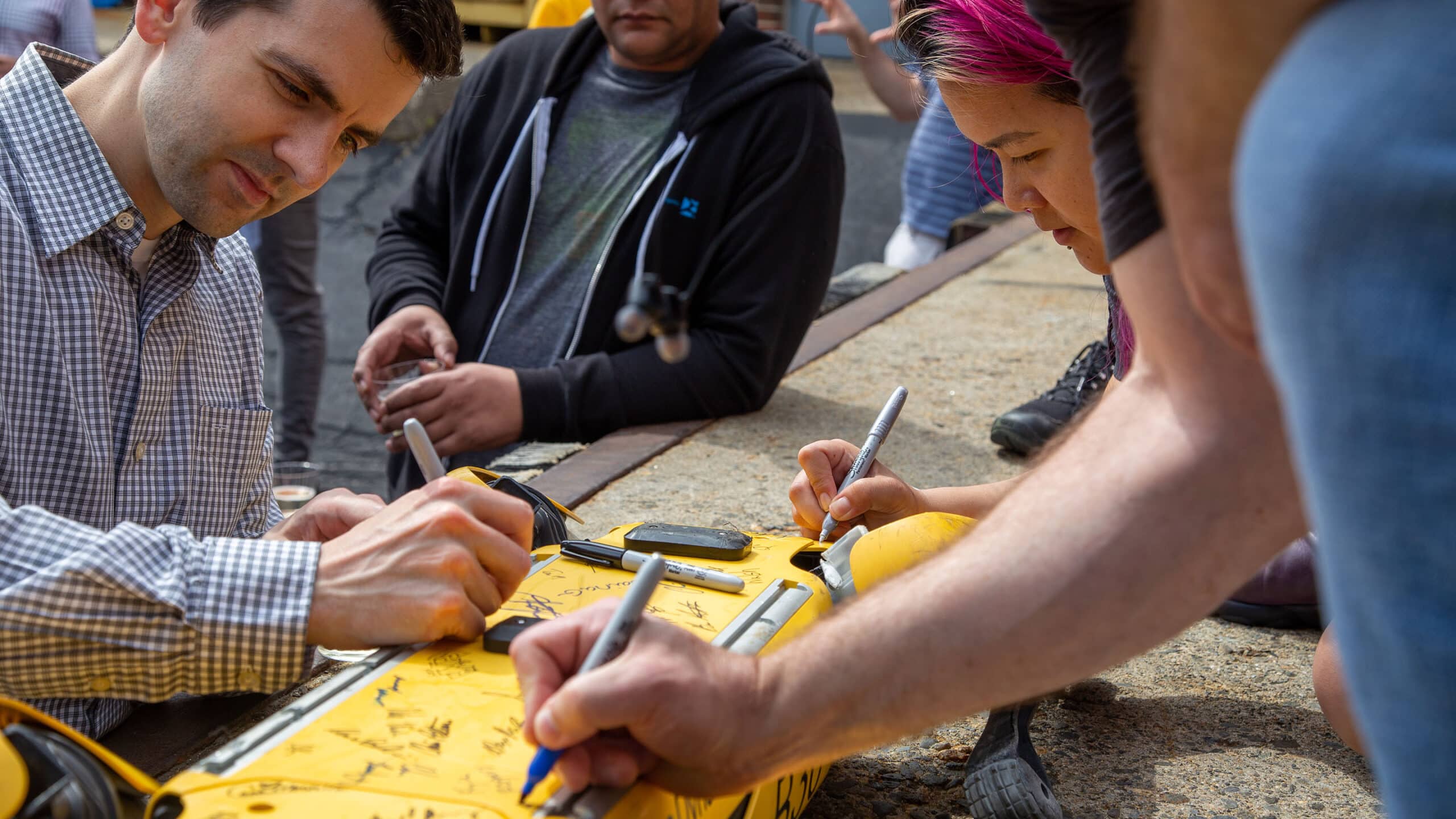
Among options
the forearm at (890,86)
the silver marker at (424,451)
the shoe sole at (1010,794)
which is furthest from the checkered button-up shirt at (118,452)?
the forearm at (890,86)

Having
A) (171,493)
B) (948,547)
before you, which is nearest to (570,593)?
(948,547)

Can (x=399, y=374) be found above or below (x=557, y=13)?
below

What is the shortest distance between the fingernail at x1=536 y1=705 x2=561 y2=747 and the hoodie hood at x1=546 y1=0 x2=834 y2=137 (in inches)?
91.4

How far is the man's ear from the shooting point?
1.74 meters

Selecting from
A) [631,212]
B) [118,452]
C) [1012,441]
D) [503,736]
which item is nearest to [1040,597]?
[503,736]

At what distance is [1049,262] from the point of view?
5387 millimetres

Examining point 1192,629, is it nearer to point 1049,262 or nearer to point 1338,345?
point 1338,345

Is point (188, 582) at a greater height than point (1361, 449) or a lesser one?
lesser

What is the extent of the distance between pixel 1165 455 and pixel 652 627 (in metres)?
0.42

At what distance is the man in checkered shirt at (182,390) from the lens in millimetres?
1268

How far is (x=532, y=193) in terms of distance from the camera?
320cm

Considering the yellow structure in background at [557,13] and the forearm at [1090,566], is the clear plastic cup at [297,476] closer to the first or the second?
the yellow structure in background at [557,13]

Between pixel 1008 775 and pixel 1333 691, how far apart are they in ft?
1.44

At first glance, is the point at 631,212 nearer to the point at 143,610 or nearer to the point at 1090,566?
the point at 143,610
